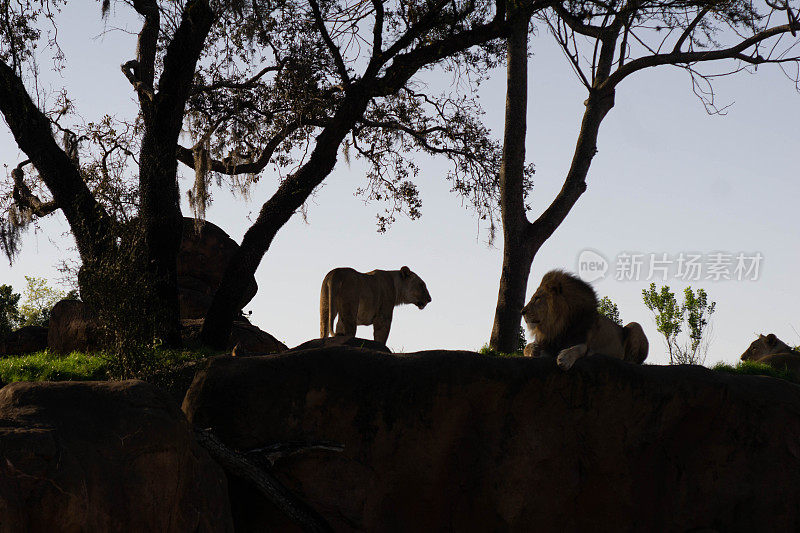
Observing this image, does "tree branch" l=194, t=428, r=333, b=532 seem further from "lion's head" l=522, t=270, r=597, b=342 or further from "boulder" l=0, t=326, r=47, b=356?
"boulder" l=0, t=326, r=47, b=356

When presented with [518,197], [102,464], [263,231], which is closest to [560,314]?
[102,464]

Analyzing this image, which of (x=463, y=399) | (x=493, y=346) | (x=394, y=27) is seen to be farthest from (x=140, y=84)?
(x=463, y=399)

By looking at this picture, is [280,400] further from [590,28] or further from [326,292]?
[590,28]

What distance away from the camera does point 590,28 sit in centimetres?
1625

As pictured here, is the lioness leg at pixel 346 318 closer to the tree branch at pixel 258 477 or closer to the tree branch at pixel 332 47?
the tree branch at pixel 332 47

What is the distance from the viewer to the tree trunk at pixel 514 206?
14.9m

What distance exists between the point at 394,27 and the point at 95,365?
7.71 m

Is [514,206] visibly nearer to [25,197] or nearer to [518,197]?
[518,197]

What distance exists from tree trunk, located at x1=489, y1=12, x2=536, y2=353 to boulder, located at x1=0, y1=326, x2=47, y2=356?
28.2ft

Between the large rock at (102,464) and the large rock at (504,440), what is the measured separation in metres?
0.99

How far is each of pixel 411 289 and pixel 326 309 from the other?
1.71 meters

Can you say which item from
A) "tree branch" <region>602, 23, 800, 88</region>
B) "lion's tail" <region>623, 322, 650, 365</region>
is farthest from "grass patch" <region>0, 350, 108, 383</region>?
"tree branch" <region>602, 23, 800, 88</region>

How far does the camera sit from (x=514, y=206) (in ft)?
50.6

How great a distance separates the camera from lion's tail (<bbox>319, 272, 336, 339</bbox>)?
14.0m
